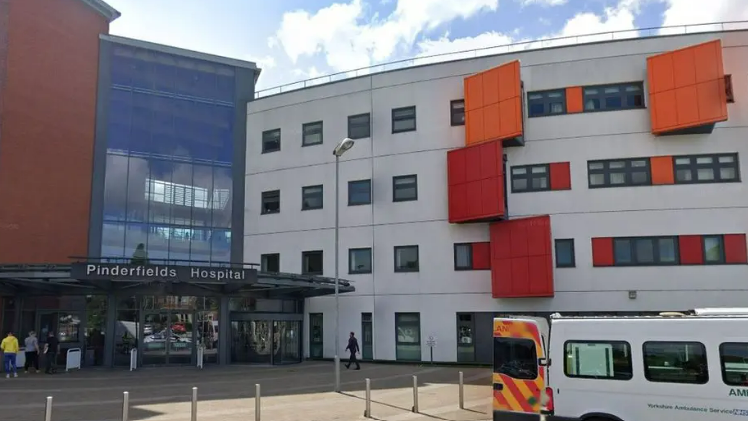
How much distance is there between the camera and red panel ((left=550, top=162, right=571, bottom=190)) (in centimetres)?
2566

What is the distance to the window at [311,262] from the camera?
29750 mm

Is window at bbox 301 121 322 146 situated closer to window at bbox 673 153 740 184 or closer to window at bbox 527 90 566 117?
window at bbox 527 90 566 117

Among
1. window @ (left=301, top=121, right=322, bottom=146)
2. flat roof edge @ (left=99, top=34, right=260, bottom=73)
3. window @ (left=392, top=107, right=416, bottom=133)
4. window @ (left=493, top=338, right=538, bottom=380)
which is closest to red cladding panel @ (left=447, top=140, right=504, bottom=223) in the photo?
window @ (left=392, top=107, right=416, bottom=133)

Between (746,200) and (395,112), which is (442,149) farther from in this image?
(746,200)

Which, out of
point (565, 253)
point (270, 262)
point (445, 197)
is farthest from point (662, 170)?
point (270, 262)

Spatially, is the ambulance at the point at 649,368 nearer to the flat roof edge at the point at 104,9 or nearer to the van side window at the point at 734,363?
the van side window at the point at 734,363

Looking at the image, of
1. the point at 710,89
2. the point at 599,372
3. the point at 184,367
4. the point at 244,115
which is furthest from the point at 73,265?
the point at 710,89

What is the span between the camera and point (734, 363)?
8.98m

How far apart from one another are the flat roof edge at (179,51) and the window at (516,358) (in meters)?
24.1

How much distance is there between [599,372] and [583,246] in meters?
16.0

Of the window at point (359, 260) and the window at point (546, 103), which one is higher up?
the window at point (546, 103)

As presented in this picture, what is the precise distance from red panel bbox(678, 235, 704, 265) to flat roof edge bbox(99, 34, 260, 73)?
22.1 metres

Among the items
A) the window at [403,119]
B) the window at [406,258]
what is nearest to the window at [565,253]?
the window at [406,258]

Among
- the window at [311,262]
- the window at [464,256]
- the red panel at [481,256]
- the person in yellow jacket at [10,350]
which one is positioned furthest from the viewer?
the window at [311,262]
